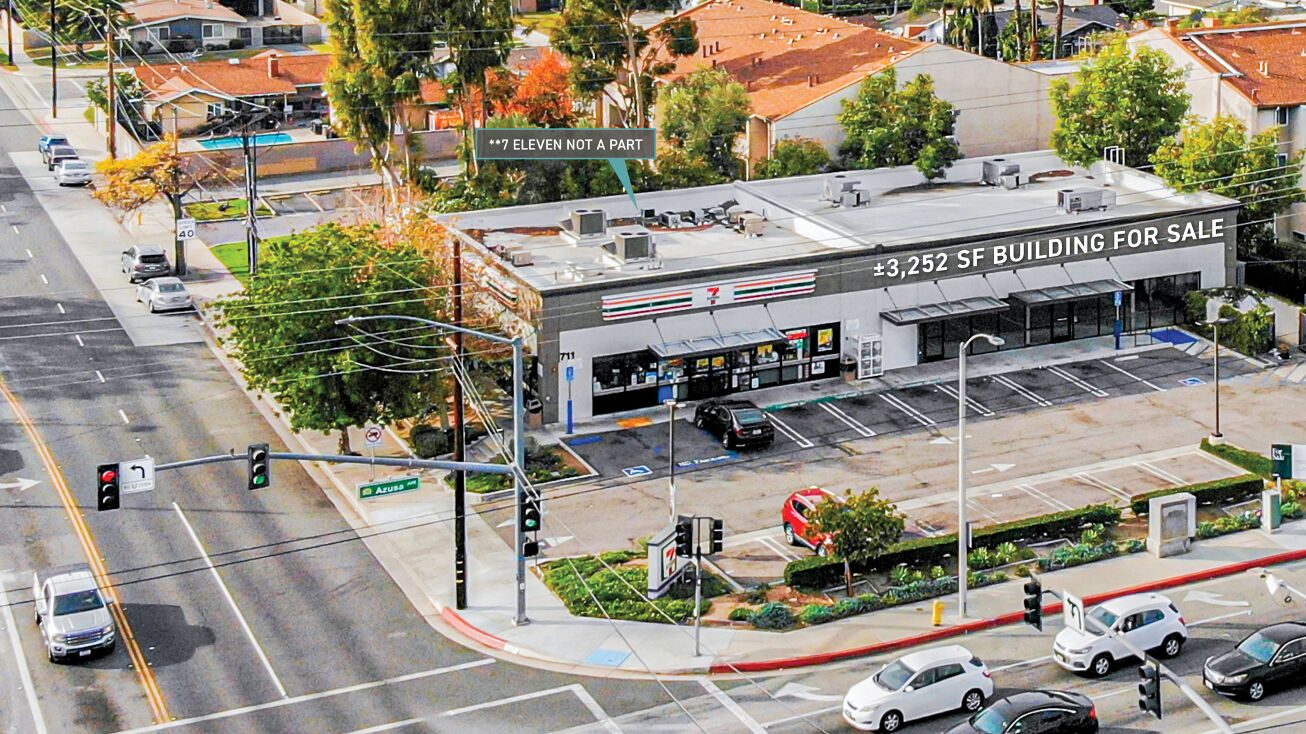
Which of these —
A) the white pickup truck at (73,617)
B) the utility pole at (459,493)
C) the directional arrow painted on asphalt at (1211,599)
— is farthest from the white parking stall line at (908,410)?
the white pickup truck at (73,617)

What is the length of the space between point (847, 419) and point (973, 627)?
17665 millimetres

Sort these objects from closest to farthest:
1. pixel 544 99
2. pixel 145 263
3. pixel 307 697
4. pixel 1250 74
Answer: pixel 307 697 → pixel 145 263 → pixel 1250 74 → pixel 544 99

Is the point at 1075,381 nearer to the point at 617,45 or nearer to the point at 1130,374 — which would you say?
the point at 1130,374

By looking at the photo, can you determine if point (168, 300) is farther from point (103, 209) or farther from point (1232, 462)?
point (1232, 462)

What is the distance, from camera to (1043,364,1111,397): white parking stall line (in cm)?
7078

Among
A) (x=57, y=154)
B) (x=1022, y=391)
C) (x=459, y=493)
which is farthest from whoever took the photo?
(x=57, y=154)

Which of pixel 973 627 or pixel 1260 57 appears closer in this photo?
pixel 973 627

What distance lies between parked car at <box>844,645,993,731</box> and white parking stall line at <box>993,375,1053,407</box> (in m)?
24.1

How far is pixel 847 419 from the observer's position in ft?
226

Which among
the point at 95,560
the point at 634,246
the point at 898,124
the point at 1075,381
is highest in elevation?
the point at 898,124

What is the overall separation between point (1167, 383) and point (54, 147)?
65.0m

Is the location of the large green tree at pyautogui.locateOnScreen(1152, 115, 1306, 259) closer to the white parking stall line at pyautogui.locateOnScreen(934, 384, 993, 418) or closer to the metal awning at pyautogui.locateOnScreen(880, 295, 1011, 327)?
the metal awning at pyautogui.locateOnScreen(880, 295, 1011, 327)

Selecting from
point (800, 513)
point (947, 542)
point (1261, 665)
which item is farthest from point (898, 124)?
point (1261, 665)

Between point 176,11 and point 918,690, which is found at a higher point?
point 176,11
